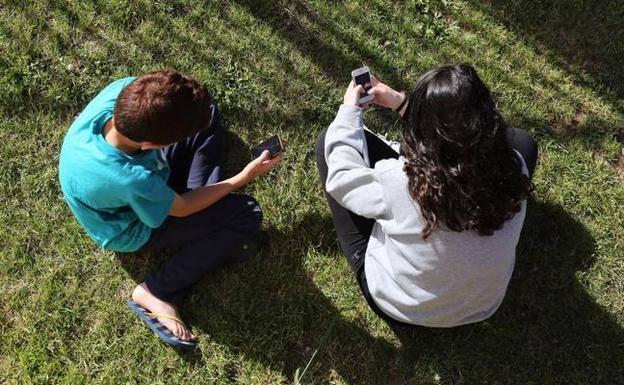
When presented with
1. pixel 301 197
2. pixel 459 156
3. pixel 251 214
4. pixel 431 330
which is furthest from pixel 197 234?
pixel 459 156

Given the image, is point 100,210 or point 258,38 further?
point 258,38

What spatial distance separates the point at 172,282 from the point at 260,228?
57cm

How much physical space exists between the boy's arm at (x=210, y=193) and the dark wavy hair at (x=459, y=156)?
1.07m

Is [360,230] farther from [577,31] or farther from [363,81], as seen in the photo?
[577,31]

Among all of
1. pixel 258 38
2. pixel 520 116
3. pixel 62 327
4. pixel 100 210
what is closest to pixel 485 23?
pixel 520 116

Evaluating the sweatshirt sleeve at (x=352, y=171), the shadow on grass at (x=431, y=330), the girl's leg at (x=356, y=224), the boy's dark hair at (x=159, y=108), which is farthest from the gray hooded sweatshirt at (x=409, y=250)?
the boy's dark hair at (x=159, y=108)

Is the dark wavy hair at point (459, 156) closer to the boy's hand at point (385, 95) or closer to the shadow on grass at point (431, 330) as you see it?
the boy's hand at point (385, 95)

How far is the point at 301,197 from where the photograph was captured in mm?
3414

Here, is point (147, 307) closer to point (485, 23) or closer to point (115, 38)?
point (115, 38)

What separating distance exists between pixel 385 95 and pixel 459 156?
2.92 feet

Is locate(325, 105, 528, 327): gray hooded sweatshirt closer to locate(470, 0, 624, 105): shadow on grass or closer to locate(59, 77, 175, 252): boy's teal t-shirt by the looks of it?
locate(59, 77, 175, 252): boy's teal t-shirt

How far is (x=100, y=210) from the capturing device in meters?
2.81

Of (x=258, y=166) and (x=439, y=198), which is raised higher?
(x=439, y=198)

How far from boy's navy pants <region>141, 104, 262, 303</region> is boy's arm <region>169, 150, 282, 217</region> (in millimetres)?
157
